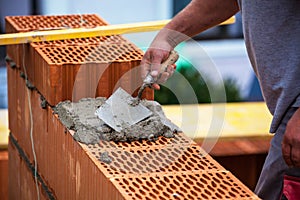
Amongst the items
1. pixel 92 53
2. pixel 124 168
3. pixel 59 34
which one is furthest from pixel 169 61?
pixel 59 34

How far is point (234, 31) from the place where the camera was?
8.12 metres

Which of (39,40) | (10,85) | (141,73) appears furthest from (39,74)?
(10,85)

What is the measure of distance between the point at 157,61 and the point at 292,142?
670 millimetres

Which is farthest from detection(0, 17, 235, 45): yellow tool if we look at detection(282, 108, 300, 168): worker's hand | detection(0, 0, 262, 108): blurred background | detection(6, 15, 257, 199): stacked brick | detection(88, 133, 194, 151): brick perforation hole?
detection(0, 0, 262, 108): blurred background

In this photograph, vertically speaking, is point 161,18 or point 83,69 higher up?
point 83,69

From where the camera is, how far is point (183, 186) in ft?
7.45

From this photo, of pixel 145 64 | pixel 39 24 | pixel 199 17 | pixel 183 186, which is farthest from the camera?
pixel 39 24

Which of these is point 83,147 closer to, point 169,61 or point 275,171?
point 169,61

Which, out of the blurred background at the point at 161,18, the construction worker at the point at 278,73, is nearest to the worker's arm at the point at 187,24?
the construction worker at the point at 278,73

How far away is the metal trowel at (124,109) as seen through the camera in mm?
2674

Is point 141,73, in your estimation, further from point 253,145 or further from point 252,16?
point 253,145

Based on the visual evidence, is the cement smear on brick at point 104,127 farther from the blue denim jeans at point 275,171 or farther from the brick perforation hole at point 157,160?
the blue denim jeans at point 275,171

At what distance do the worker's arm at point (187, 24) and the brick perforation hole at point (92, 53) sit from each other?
19 cm

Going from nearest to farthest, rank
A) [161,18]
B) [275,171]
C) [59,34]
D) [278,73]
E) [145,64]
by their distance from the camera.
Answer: [278,73] → [275,171] → [145,64] → [59,34] → [161,18]
